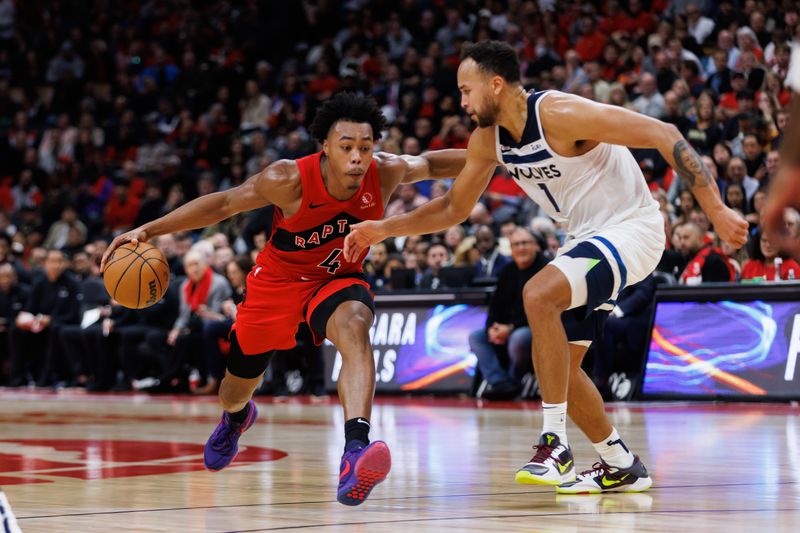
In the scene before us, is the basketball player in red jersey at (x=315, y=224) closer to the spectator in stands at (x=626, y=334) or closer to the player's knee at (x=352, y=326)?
the player's knee at (x=352, y=326)

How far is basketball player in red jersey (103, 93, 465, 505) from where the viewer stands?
559 cm

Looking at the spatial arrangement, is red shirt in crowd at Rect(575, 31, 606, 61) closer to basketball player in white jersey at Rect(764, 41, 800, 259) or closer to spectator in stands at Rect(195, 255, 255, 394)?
spectator in stands at Rect(195, 255, 255, 394)

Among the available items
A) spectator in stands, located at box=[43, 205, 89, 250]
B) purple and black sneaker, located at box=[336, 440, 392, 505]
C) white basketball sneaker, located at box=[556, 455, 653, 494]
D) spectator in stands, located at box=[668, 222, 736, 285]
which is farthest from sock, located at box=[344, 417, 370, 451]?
spectator in stands, located at box=[43, 205, 89, 250]

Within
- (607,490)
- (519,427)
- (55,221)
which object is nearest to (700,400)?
(519,427)

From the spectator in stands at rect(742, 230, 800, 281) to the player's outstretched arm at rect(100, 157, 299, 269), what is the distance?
603cm

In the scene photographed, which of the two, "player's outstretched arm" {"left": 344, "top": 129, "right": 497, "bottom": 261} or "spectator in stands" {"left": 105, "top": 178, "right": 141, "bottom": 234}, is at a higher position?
"spectator in stands" {"left": 105, "top": 178, "right": 141, "bottom": 234}

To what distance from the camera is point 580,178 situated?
5.21 meters

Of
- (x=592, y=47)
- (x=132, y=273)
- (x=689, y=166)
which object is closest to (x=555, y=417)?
(x=689, y=166)

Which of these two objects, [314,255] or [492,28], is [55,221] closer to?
[492,28]

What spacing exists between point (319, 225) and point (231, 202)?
41 cm

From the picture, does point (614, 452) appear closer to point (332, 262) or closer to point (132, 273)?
point (332, 262)

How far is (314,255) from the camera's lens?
577 centimetres

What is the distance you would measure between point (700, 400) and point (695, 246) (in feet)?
5.02

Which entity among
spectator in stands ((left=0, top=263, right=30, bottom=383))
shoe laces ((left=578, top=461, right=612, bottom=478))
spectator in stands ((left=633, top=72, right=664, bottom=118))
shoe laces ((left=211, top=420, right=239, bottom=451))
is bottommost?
shoe laces ((left=578, top=461, right=612, bottom=478))
